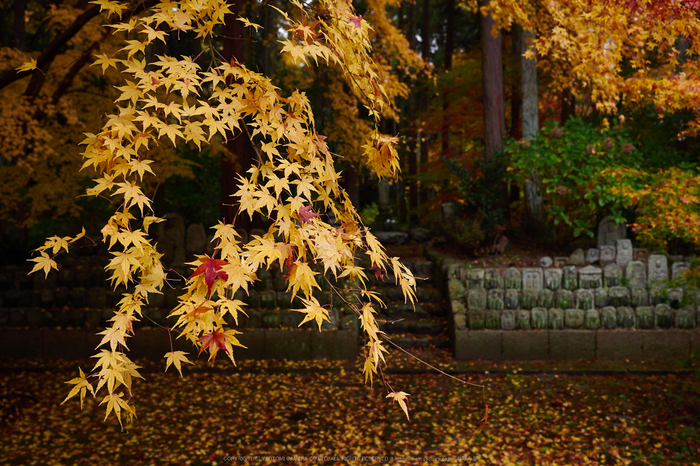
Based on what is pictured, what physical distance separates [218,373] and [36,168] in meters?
4.79

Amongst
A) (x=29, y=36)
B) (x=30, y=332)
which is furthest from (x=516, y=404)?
(x=29, y=36)

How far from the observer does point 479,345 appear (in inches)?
323

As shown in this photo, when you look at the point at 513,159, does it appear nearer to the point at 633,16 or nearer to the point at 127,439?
the point at 633,16

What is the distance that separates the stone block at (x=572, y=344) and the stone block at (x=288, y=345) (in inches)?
140

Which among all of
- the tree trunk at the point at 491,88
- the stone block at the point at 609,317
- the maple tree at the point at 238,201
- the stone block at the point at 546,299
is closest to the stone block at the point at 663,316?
the stone block at the point at 609,317

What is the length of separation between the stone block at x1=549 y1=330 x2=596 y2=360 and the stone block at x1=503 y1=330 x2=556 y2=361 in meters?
0.11

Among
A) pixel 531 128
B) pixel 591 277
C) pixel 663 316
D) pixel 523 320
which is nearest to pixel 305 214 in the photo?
pixel 523 320

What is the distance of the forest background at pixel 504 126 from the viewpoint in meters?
6.02

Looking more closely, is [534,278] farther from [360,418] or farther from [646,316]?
[360,418]

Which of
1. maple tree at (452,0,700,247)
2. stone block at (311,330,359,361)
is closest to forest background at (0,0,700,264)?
maple tree at (452,0,700,247)

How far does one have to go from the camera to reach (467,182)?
1027 centimetres

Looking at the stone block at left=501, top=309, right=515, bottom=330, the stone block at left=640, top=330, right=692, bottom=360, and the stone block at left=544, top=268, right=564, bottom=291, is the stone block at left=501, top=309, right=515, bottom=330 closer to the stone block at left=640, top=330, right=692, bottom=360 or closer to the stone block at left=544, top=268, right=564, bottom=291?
the stone block at left=544, top=268, right=564, bottom=291

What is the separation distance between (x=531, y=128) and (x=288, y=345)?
6.10 m

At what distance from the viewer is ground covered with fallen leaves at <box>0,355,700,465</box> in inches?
204
